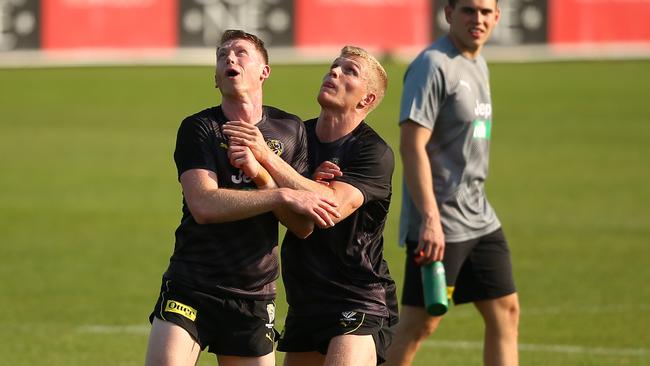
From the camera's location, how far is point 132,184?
21703 millimetres

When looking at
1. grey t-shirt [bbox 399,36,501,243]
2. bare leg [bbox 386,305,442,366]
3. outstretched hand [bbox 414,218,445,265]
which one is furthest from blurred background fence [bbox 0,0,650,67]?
outstretched hand [bbox 414,218,445,265]

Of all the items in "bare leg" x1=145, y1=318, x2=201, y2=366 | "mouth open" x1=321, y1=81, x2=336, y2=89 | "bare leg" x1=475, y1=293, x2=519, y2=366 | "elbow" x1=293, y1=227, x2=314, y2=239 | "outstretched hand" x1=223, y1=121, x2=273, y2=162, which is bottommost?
"bare leg" x1=475, y1=293, x2=519, y2=366

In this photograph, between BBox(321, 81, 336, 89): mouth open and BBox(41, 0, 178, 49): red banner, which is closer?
BBox(321, 81, 336, 89): mouth open

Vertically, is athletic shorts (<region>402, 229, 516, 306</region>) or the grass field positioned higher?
athletic shorts (<region>402, 229, 516, 306</region>)

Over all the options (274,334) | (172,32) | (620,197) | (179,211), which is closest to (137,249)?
(179,211)

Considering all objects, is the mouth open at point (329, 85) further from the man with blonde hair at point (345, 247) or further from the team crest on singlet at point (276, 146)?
the team crest on singlet at point (276, 146)

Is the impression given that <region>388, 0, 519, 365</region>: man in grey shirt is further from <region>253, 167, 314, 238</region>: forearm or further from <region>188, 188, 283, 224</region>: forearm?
<region>188, 188, 283, 224</region>: forearm

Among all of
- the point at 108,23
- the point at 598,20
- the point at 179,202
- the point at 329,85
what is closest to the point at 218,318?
the point at 329,85

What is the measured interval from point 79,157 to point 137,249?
8750 millimetres

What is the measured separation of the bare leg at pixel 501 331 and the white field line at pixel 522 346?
2.10 meters

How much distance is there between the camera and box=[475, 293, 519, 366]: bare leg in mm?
9023

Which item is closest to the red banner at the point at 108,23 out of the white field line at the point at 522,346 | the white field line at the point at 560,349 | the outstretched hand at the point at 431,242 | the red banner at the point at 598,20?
the red banner at the point at 598,20

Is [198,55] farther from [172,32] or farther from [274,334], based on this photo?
[274,334]

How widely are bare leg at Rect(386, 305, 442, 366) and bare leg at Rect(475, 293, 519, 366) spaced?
1.16 ft
